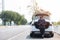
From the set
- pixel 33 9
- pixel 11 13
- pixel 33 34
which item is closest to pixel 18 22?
pixel 11 13

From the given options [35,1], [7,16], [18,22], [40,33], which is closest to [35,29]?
[40,33]

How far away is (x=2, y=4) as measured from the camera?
91.6 m

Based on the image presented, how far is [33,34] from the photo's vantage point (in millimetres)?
22688

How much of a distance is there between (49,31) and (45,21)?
136cm

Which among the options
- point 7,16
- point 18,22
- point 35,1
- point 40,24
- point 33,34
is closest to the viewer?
point 40,24

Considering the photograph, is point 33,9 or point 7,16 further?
point 7,16

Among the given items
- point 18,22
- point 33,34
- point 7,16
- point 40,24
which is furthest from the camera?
point 18,22

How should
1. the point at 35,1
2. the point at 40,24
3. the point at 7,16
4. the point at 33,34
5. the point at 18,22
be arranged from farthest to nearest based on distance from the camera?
the point at 18,22
the point at 7,16
the point at 35,1
the point at 33,34
the point at 40,24

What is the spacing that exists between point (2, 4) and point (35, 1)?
43.9 feet

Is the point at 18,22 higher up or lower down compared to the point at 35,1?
lower down

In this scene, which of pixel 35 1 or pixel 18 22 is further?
pixel 18 22

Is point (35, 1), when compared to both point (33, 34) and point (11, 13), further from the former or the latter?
point (33, 34)

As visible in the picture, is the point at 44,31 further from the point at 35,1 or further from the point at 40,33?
the point at 35,1

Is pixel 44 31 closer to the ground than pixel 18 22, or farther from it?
farther from it
